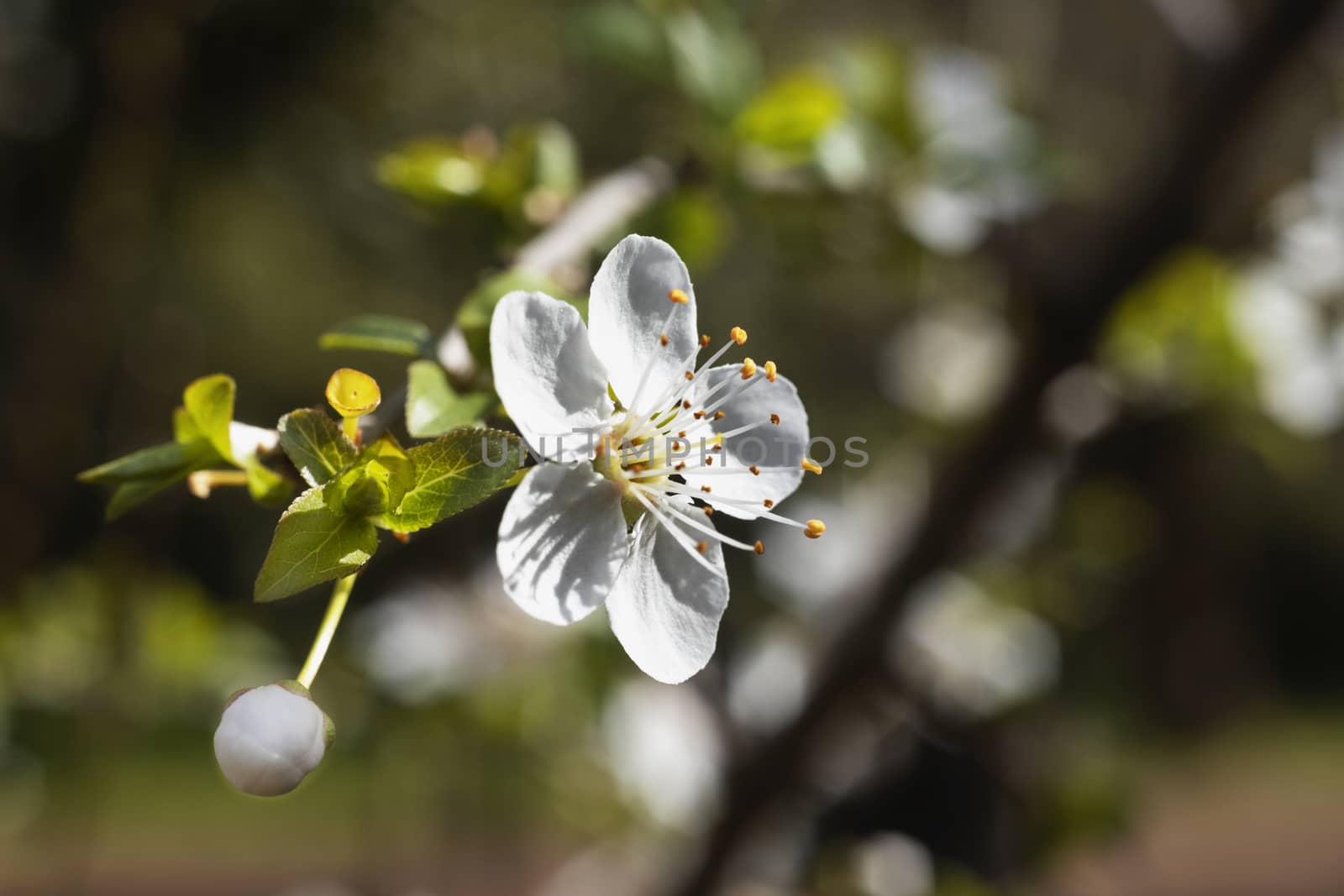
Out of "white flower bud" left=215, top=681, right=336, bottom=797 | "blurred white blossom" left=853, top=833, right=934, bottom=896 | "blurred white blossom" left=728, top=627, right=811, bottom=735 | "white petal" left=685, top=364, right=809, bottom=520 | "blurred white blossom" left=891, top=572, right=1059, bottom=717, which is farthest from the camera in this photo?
"blurred white blossom" left=891, top=572, right=1059, bottom=717

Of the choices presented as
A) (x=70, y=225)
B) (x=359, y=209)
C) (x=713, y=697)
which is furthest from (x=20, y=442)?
(x=713, y=697)

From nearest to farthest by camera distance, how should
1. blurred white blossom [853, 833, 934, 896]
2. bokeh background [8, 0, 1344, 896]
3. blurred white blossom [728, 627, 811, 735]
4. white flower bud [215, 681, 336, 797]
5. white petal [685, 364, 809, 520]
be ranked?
white flower bud [215, 681, 336, 797] → white petal [685, 364, 809, 520] → bokeh background [8, 0, 1344, 896] → blurred white blossom [853, 833, 934, 896] → blurred white blossom [728, 627, 811, 735]

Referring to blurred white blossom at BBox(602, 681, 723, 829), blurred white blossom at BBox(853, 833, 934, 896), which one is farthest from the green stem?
blurred white blossom at BBox(602, 681, 723, 829)

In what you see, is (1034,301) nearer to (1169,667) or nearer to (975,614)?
→ (975,614)

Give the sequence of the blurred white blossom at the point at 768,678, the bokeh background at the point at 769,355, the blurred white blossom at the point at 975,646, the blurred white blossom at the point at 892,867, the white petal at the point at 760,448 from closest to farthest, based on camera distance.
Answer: the white petal at the point at 760,448 → the bokeh background at the point at 769,355 → the blurred white blossom at the point at 892,867 → the blurred white blossom at the point at 768,678 → the blurred white blossom at the point at 975,646

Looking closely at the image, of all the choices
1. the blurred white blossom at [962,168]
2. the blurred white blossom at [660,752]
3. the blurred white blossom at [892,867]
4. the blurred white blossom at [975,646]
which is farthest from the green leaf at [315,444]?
the blurred white blossom at [975,646]

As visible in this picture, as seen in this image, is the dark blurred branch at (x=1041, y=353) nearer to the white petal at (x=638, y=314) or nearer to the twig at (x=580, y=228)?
the twig at (x=580, y=228)

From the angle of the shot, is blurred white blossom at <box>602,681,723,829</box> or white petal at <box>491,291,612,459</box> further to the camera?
blurred white blossom at <box>602,681,723,829</box>

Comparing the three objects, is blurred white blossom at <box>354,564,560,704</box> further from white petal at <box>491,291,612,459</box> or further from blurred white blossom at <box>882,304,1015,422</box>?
white petal at <box>491,291,612,459</box>
